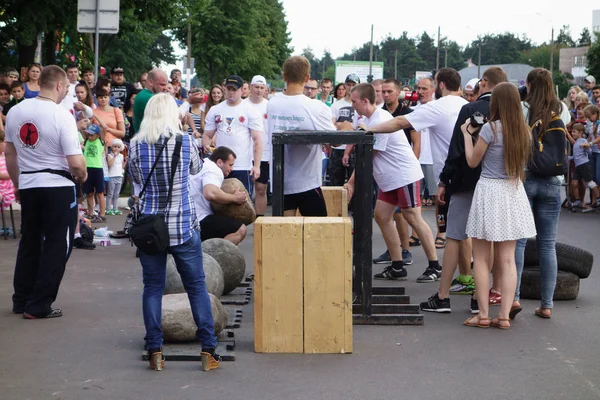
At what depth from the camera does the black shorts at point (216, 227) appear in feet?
34.6

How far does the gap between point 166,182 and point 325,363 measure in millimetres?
1647

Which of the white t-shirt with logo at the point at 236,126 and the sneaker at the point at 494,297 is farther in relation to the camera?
the white t-shirt with logo at the point at 236,126

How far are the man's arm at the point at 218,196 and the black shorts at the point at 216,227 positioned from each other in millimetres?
209

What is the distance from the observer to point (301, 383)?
6.25m

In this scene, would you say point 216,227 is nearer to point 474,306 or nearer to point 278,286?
point 474,306

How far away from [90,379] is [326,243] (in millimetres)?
1864

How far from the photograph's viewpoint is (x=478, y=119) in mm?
8008

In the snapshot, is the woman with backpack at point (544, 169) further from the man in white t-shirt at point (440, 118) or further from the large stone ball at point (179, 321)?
the large stone ball at point (179, 321)

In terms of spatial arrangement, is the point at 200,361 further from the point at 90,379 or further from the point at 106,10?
the point at 106,10

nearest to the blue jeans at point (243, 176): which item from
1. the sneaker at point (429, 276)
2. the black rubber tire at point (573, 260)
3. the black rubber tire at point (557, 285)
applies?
the sneaker at point (429, 276)

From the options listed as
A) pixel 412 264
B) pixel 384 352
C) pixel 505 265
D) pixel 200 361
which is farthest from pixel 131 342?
pixel 412 264

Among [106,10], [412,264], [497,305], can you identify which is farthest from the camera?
[106,10]

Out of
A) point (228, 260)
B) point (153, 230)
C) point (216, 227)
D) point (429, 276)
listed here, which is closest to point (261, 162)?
point (216, 227)

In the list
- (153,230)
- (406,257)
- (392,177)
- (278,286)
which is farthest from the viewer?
(406,257)
